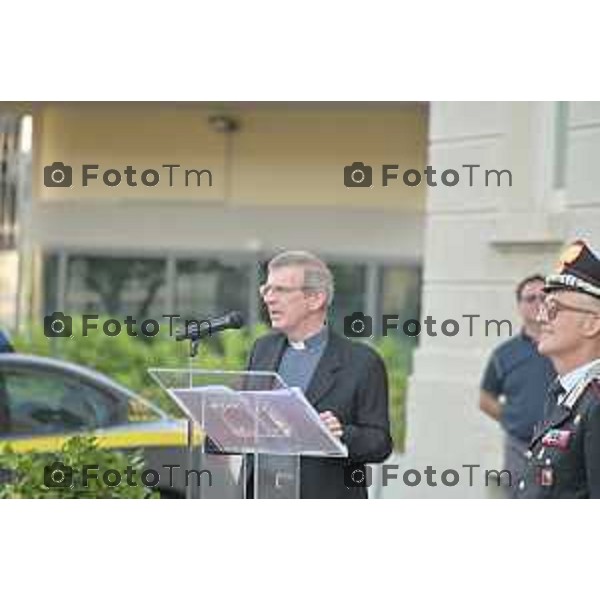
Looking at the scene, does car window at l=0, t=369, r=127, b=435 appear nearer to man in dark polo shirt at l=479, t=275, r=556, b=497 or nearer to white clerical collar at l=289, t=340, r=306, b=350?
white clerical collar at l=289, t=340, r=306, b=350

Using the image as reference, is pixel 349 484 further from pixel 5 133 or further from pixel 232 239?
pixel 232 239

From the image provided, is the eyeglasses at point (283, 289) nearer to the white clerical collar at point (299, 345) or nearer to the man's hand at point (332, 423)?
the white clerical collar at point (299, 345)

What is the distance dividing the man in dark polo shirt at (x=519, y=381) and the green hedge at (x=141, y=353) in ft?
1.18

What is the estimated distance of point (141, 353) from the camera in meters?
5.97

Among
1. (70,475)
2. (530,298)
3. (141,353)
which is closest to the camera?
(70,475)

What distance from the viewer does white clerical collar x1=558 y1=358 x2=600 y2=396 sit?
13.3 ft

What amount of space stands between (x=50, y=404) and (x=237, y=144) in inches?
83.1

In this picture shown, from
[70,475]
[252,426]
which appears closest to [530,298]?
[252,426]

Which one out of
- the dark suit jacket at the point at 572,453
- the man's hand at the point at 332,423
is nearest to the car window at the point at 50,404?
the man's hand at the point at 332,423

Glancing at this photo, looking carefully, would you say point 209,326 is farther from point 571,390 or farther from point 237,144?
point 237,144
